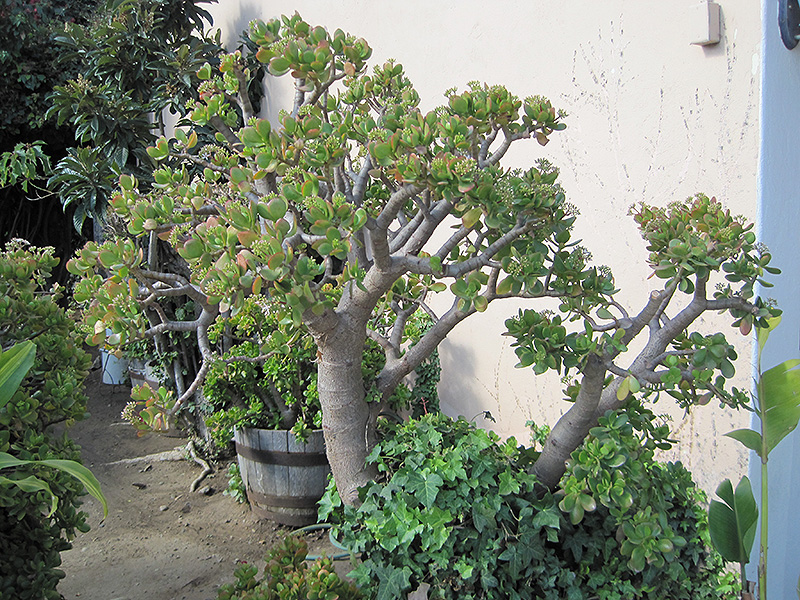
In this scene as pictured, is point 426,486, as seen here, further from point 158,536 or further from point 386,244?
point 158,536

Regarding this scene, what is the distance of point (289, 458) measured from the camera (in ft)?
10.8

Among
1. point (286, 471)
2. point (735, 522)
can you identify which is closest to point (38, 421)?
point (286, 471)

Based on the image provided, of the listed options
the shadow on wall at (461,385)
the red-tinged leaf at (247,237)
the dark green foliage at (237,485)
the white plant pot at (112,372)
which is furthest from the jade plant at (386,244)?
the white plant pot at (112,372)

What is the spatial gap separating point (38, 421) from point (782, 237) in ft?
8.74

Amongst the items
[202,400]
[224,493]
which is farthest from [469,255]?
[202,400]

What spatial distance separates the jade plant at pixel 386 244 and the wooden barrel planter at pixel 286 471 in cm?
110

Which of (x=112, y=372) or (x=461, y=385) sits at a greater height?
(x=112, y=372)

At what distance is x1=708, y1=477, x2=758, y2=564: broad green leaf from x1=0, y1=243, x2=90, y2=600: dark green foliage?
2.04 metres

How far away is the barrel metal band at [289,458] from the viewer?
3.29m

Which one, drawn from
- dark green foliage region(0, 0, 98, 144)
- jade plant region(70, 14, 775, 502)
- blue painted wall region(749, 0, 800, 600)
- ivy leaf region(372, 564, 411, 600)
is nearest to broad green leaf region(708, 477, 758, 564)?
jade plant region(70, 14, 775, 502)

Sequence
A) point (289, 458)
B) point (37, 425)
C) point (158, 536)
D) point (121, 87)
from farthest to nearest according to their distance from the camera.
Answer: point (121, 87) < point (158, 536) < point (289, 458) < point (37, 425)

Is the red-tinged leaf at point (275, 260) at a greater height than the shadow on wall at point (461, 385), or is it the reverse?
the red-tinged leaf at point (275, 260)

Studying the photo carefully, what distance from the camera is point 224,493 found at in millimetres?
3992

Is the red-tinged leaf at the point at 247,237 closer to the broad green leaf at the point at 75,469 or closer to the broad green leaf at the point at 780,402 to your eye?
the broad green leaf at the point at 75,469
